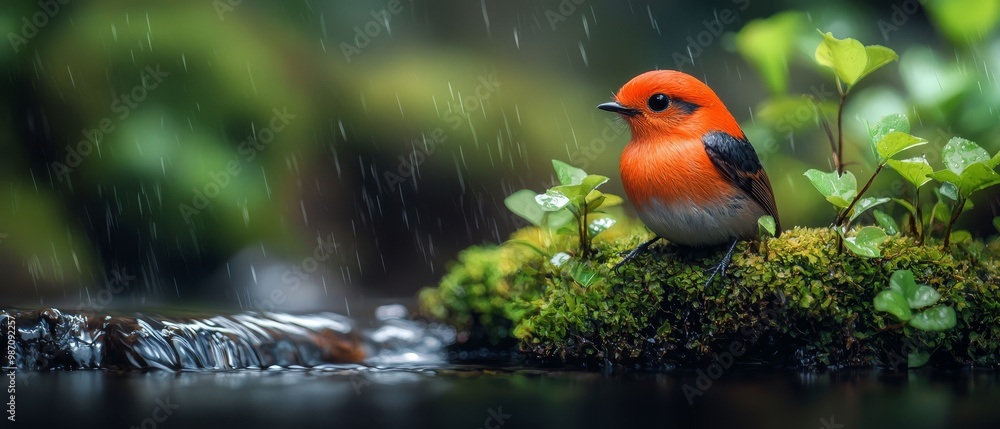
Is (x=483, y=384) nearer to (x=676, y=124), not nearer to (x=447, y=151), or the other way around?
(x=676, y=124)

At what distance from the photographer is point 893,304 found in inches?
120

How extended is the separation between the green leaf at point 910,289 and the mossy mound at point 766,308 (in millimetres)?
128

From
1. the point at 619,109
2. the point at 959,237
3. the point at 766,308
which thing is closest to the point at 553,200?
the point at 619,109

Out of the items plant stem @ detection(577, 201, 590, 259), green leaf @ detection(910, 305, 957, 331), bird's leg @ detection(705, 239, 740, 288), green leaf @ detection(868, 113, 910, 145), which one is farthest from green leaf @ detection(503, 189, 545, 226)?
green leaf @ detection(910, 305, 957, 331)

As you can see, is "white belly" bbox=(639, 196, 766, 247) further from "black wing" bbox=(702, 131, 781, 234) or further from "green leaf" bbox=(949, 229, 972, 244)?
"green leaf" bbox=(949, 229, 972, 244)

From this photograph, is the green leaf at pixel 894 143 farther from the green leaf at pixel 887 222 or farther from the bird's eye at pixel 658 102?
the bird's eye at pixel 658 102

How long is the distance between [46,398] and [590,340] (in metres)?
2.02

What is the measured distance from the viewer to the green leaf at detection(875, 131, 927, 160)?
2918 millimetres

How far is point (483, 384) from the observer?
3.03m

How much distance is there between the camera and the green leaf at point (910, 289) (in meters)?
3.07

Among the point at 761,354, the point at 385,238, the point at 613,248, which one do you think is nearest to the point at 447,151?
the point at 385,238

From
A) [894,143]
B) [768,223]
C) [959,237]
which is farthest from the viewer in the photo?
[959,237]

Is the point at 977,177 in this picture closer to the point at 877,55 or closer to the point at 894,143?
the point at 894,143

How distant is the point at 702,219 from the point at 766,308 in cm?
49
